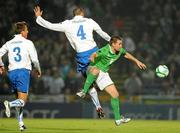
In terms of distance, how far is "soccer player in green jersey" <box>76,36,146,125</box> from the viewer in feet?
57.4

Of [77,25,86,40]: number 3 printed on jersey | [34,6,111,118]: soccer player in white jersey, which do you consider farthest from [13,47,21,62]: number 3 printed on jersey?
[77,25,86,40]: number 3 printed on jersey

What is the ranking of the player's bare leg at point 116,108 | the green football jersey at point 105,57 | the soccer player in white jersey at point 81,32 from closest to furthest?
1. the player's bare leg at point 116,108
2. the green football jersey at point 105,57
3. the soccer player in white jersey at point 81,32

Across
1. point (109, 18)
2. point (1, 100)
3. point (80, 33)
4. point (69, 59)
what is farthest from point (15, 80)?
point (109, 18)

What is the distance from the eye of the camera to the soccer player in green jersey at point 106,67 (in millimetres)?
17484

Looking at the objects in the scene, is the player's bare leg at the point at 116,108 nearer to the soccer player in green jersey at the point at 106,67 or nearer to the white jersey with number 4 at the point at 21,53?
the soccer player in green jersey at the point at 106,67

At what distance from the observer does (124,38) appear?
30141 mm

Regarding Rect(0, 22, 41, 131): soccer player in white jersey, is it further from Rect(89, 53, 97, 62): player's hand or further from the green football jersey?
the green football jersey

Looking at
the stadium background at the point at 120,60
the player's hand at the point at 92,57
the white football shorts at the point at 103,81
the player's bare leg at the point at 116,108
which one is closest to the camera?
the player's hand at the point at 92,57

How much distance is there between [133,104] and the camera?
89.3 ft

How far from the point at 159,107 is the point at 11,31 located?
24.2 ft

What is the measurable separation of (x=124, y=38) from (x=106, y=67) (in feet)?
40.6

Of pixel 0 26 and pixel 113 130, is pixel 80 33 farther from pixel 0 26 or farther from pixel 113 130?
pixel 0 26

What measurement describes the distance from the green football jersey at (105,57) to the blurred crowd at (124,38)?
10.3 meters

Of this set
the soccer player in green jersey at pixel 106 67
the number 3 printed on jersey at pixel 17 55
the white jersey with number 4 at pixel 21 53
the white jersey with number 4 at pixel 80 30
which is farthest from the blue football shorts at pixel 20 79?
the white jersey with number 4 at pixel 80 30
